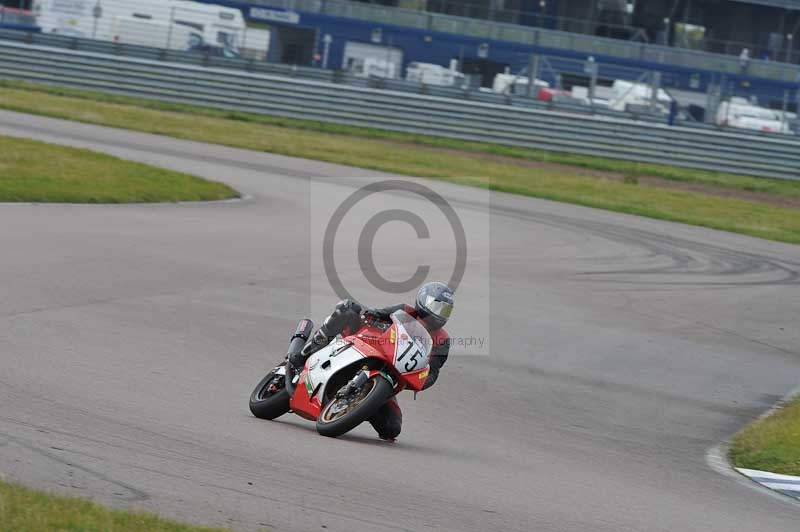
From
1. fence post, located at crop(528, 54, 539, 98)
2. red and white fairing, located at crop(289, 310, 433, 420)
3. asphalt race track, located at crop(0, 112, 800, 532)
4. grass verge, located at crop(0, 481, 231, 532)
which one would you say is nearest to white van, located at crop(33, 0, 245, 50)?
fence post, located at crop(528, 54, 539, 98)

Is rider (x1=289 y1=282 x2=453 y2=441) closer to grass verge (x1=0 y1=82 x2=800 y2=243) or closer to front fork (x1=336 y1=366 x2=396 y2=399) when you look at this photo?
front fork (x1=336 y1=366 x2=396 y2=399)

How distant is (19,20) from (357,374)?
3941 centimetres

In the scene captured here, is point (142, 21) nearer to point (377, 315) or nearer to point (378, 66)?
point (378, 66)

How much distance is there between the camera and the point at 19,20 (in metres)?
42.8

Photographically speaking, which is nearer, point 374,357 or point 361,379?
point 361,379

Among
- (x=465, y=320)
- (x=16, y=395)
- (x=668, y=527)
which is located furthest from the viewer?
(x=465, y=320)

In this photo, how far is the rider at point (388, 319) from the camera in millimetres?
7340

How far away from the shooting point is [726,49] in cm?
5425

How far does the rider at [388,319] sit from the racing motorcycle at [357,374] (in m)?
0.05

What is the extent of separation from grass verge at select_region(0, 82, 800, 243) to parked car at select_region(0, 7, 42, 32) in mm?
6849

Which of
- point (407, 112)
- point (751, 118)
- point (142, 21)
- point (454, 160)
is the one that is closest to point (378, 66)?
point (407, 112)

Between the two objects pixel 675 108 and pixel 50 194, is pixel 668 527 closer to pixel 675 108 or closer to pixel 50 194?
pixel 50 194

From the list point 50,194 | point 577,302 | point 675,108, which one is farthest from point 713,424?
point 675,108

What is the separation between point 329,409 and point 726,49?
50.8 m
